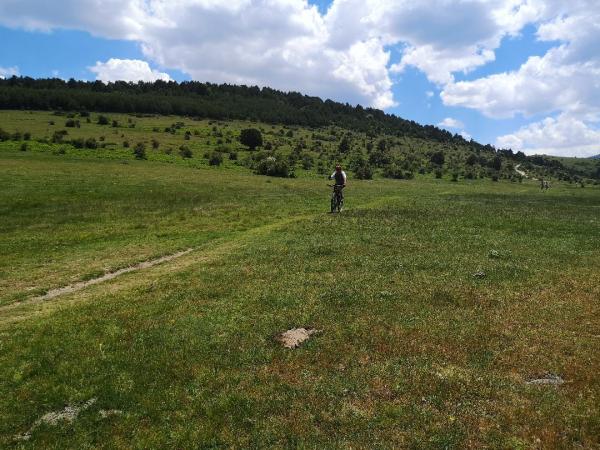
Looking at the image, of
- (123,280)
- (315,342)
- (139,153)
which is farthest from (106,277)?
(139,153)

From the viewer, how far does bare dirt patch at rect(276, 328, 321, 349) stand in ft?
48.3

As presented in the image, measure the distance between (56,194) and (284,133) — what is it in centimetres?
14544

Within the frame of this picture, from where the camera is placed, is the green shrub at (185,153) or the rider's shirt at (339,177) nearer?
the rider's shirt at (339,177)

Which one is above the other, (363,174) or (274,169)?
(274,169)

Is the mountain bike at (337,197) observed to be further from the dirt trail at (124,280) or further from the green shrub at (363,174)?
the green shrub at (363,174)

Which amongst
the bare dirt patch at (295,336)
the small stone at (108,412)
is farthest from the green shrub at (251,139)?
the small stone at (108,412)

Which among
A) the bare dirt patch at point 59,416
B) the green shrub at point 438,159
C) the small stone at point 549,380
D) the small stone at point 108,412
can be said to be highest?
the green shrub at point 438,159

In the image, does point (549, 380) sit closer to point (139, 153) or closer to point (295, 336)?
point (295, 336)

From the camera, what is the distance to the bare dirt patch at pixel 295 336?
1472 cm

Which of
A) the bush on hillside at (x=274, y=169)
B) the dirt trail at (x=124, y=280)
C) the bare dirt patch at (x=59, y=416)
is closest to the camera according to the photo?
the bare dirt patch at (x=59, y=416)

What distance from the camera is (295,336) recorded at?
50.2ft

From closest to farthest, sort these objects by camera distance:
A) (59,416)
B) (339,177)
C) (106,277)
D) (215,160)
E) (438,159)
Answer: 1. (59,416)
2. (106,277)
3. (339,177)
4. (215,160)
5. (438,159)

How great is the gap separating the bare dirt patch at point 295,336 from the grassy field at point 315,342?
339 mm

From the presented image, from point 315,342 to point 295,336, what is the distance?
0.91 m
